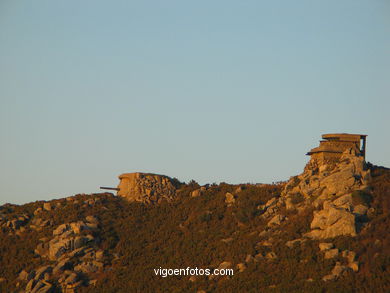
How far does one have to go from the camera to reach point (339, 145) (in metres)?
67.4

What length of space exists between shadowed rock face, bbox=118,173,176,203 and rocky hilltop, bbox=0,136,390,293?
117mm

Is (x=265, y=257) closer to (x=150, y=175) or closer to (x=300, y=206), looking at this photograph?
(x=300, y=206)

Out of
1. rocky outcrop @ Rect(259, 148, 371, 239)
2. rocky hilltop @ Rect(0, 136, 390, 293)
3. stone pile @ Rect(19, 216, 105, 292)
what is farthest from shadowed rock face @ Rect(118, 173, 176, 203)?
rocky outcrop @ Rect(259, 148, 371, 239)

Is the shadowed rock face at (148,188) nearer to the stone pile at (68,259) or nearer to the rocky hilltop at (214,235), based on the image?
the rocky hilltop at (214,235)

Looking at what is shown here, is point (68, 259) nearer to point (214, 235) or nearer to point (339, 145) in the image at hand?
point (214, 235)

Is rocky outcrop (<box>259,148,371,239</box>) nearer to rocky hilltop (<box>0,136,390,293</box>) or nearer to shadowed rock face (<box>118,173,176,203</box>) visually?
rocky hilltop (<box>0,136,390,293</box>)

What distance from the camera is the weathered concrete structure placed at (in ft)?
220

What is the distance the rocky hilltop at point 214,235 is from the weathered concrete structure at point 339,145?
139 mm

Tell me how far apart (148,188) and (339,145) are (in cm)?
2357

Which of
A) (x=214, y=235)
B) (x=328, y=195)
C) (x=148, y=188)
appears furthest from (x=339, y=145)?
(x=148, y=188)

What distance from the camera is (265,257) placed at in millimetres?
59625

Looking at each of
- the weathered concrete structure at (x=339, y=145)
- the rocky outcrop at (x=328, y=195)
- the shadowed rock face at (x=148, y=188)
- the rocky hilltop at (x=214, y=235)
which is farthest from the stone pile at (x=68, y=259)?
the weathered concrete structure at (x=339, y=145)

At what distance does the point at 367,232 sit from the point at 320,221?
426 centimetres

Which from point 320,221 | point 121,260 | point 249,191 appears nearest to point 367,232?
point 320,221
